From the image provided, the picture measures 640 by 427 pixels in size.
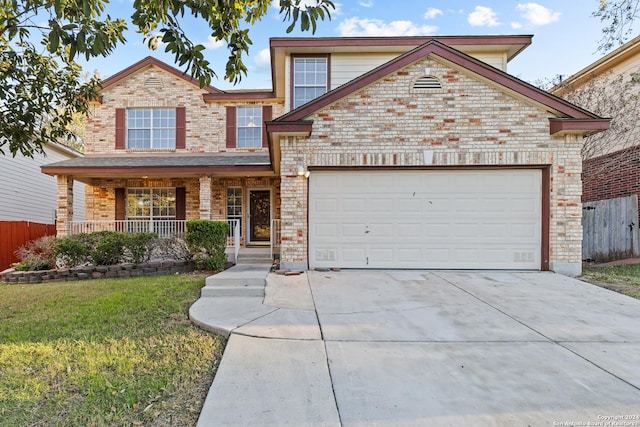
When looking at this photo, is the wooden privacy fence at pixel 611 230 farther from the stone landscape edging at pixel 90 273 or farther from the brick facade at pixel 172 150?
the stone landscape edging at pixel 90 273

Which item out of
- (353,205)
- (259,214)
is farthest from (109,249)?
(353,205)

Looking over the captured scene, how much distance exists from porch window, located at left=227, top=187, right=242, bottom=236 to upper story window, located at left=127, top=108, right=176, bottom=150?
9.78 ft

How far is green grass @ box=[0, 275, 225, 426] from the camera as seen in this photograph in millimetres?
2420

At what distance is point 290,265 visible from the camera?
25.3 feet

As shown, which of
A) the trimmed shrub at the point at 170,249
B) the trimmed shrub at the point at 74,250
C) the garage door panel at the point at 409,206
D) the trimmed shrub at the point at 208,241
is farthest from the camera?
the trimmed shrub at the point at 170,249

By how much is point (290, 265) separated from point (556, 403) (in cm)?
581

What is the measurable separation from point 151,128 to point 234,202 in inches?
176

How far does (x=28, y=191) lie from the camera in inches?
567

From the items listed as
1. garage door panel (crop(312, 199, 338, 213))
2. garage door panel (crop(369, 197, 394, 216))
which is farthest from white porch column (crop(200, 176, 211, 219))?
garage door panel (crop(369, 197, 394, 216))

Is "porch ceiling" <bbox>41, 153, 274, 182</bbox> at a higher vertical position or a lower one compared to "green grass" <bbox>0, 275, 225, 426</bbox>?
higher

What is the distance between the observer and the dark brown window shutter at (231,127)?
13031mm

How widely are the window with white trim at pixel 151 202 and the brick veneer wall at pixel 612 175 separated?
1577cm

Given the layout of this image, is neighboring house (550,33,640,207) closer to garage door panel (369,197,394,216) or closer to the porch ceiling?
garage door panel (369,197,394,216)

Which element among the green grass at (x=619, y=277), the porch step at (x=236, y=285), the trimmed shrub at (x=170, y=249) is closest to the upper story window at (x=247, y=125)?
the trimmed shrub at (x=170, y=249)
